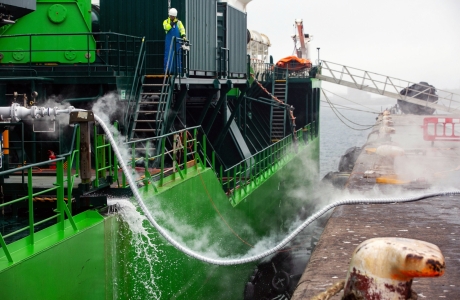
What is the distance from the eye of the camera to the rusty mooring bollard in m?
4.69

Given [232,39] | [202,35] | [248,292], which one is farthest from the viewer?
[232,39]

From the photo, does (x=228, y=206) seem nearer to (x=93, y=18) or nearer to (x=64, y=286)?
(x=93, y=18)

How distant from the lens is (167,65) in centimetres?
1452

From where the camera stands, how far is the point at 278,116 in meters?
28.8

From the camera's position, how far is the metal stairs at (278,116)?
92.5 feet

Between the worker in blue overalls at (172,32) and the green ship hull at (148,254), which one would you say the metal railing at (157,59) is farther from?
the green ship hull at (148,254)

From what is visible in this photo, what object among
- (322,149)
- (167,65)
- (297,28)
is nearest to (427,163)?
(167,65)

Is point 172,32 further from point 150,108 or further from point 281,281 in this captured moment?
point 281,281

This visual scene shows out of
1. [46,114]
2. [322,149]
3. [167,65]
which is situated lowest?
[322,149]

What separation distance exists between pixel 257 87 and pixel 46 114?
21.0 m

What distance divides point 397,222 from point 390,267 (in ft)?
19.9

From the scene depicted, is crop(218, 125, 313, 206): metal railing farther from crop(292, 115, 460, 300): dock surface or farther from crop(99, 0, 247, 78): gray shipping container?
crop(292, 115, 460, 300): dock surface

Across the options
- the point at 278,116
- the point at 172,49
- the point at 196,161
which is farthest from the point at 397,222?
the point at 278,116

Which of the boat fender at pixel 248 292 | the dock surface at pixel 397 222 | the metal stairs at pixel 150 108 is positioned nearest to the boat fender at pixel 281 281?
the boat fender at pixel 248 292
